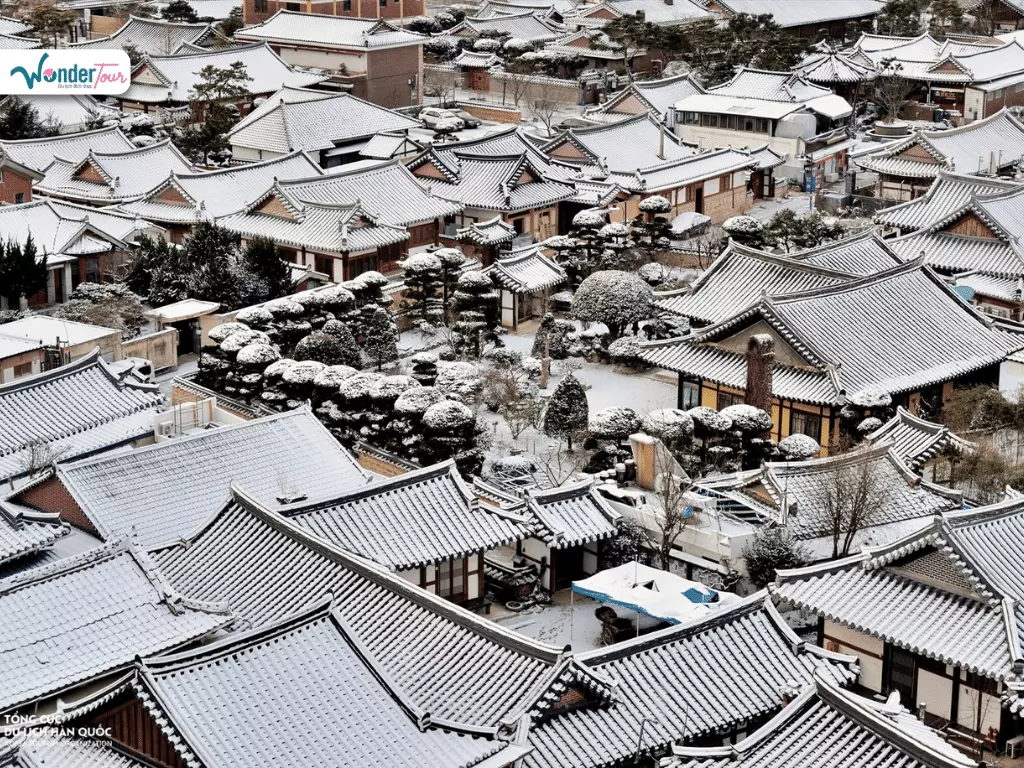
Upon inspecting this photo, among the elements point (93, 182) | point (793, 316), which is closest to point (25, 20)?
point (93, 182)

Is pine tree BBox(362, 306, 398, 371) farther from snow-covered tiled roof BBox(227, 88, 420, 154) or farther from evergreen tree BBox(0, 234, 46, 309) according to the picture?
snow-covered tiled roof BBox(227, 88, 420, 154)

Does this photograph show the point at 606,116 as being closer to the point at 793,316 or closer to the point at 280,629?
the point at 793,316

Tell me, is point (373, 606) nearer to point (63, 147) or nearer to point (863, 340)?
point (863, 340)

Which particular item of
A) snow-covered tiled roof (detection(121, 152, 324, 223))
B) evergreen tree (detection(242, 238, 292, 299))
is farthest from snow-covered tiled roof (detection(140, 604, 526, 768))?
snow-covered tiled roof (detection(121, 152, 324, 223))

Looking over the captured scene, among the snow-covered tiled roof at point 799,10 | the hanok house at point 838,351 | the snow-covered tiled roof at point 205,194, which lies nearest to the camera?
the hanok house at point 838,351

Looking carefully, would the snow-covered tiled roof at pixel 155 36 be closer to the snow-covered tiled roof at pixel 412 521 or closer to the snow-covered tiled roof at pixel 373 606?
the snow-covered tiled roof at pixel 412 521

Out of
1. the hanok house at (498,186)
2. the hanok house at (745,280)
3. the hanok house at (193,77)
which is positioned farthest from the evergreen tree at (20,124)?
the hanok house at (745,280)

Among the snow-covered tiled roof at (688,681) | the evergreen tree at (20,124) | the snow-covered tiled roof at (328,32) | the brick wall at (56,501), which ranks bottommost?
the evergreen tree at (20,124)

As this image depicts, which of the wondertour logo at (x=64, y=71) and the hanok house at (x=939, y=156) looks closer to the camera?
the hanok house at (x=939, y=156)

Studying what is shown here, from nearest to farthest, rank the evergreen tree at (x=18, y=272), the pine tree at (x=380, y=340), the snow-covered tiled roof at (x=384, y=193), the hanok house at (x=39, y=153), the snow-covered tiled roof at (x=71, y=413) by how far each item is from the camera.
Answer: the snow-covered tiled roof at (x=71, y=413) < the pine tree at (x=380, y=340) < the evergreen tree at (x=18, y=272) < the snow-covered tiled roof at (x=384, y=193) < the hanok house at (x=39, y=153)
